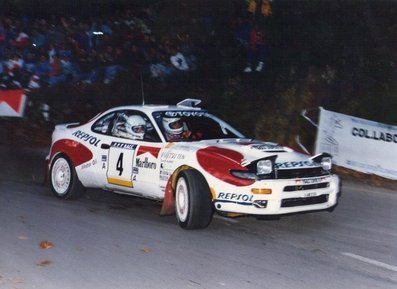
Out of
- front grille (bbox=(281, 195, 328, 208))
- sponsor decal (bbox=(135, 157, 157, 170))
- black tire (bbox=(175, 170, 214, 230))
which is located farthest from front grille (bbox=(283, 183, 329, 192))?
sponsor decal (bbox=(135, 157, 157, 170))

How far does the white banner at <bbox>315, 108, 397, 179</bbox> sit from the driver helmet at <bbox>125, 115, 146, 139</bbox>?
496cm

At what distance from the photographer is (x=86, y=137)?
9.57m

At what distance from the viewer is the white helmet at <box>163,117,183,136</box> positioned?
8.68m

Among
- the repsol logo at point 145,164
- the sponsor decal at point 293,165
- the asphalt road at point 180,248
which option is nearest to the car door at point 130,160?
the repsol logo at point 145,164

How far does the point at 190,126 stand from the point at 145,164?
828 millimetres

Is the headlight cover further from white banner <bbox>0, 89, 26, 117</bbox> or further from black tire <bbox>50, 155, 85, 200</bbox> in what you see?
white banner <bbox>0, 89, 26, 117</bbox>

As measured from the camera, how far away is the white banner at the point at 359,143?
1194cm

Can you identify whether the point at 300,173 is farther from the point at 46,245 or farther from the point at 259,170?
the point at 46,245

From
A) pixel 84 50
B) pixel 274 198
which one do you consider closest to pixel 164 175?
pixel 274 198

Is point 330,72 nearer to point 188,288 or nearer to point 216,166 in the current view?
point 216,166

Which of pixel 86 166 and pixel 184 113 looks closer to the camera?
pixel 184 113

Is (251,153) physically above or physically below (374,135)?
below

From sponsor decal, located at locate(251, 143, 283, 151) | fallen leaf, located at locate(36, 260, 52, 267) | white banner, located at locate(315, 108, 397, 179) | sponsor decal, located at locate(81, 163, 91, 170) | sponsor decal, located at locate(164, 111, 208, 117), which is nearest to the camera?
fallen leaf, located at locate(36, 260, 52, 267)

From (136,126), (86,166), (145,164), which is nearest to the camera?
(145,164)
